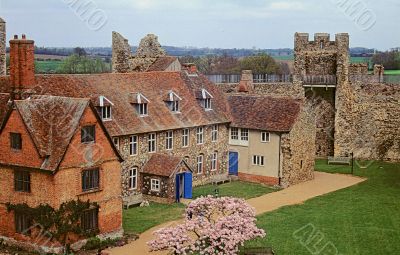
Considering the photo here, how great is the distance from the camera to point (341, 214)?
39.7 meters

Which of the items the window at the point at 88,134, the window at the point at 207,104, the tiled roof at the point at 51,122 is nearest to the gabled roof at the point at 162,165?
the window at the point at 207,104

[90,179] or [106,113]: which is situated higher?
[106,113]

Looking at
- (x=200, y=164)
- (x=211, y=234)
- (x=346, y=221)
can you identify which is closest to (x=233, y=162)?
(x=200, y=164)

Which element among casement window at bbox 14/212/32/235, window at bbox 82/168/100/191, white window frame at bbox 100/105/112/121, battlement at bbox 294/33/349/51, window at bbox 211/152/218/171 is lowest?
casement window at bbox 14/212/32/235

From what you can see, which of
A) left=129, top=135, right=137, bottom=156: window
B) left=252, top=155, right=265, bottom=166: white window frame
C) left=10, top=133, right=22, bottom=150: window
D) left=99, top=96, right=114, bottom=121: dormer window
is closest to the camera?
left=10, top=133, right=22, bottom=150: window

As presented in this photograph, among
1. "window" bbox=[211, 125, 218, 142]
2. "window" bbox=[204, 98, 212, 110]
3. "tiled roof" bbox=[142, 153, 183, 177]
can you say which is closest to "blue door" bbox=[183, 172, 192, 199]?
"tiled roof" bbox=[142, 153, 183, 177]

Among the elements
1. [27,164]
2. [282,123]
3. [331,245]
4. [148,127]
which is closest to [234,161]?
[282,123]

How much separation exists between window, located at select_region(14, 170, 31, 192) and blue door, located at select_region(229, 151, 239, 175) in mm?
22319

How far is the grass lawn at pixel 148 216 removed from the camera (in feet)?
120

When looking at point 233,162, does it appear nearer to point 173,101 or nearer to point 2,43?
point 173,101

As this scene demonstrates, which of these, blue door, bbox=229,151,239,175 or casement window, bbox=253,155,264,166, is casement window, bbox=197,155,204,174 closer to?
blue door, bbox=229,151,239,175

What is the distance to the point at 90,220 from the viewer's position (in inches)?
1303

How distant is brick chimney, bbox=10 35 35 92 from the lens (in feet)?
114

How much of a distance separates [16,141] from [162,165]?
41.6 feet
